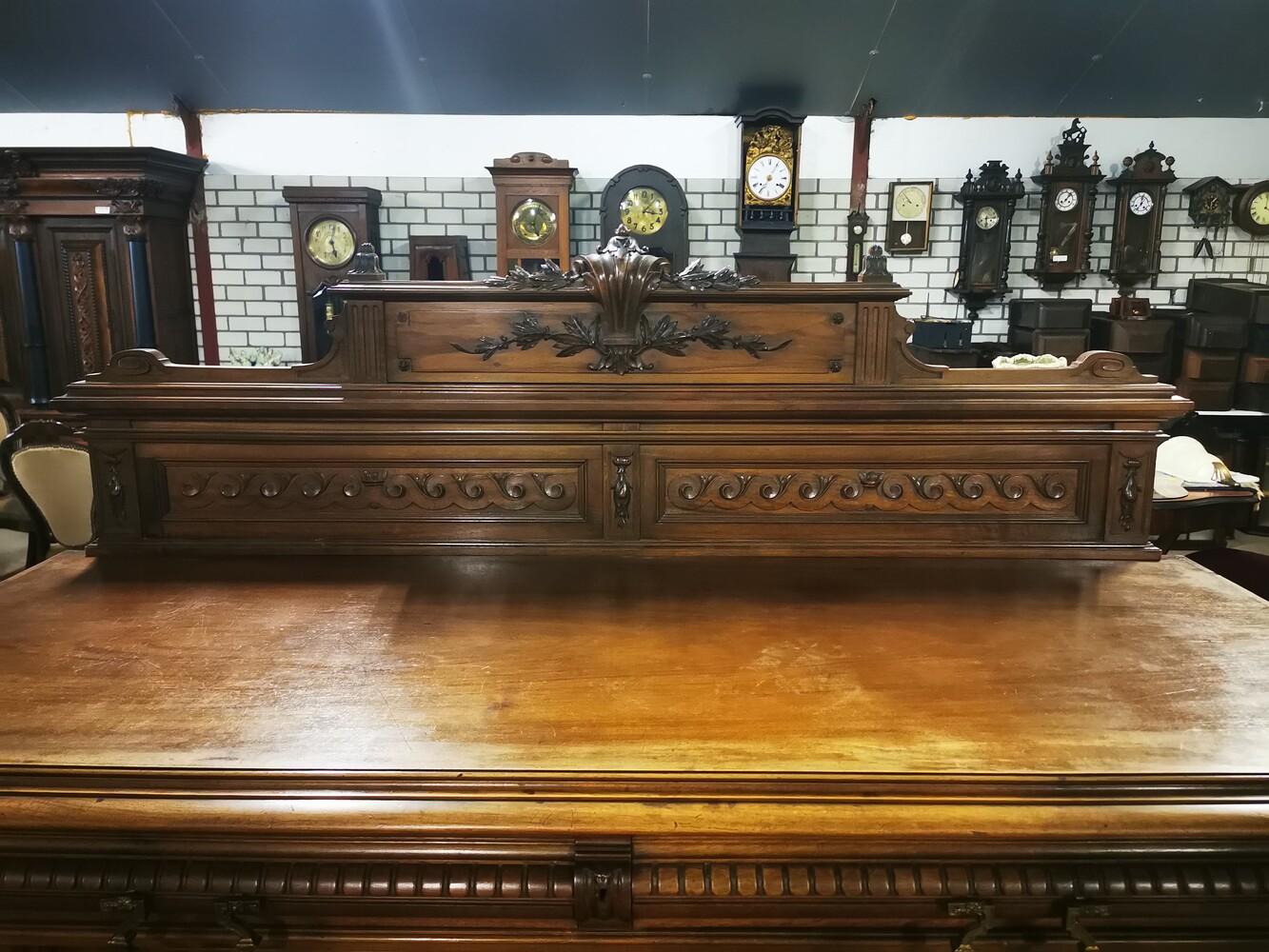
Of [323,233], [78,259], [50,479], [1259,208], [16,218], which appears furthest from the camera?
[1259,208]

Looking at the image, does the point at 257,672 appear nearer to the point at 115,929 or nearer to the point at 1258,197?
the point at 115,929

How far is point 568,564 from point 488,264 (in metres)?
4.87

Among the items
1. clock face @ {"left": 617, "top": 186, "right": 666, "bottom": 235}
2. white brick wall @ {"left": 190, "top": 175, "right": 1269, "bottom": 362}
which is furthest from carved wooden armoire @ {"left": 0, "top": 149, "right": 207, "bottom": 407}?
clock face @ {"left": 617, "top": 186, "right": 666, "bottom": 235}

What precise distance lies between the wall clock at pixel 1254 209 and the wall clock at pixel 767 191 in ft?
10.4

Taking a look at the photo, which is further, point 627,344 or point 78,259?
point 78,259

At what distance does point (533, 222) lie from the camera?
573cm

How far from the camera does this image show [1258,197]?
6.13 meters

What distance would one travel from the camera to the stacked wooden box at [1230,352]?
568 centimetres

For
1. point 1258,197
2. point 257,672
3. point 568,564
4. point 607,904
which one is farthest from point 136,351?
point 1258,197

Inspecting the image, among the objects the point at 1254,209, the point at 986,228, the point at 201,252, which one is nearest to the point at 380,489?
the point at 201,252

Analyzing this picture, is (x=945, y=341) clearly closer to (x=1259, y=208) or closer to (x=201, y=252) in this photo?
(x=1259, y=208)

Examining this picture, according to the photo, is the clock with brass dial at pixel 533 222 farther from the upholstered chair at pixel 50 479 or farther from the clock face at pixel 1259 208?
the clock face at pixel 1259 208

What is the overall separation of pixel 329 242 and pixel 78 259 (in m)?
1.54

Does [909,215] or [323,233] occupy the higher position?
[909,215]
